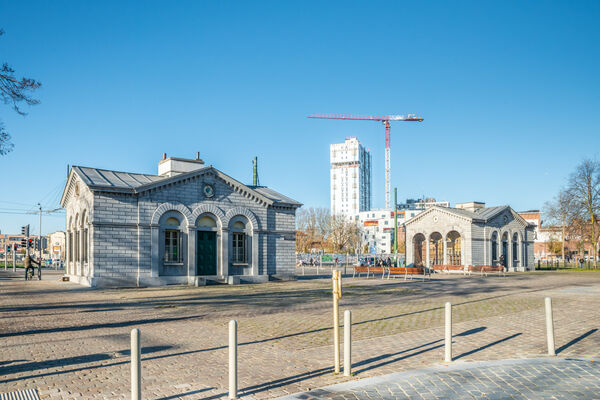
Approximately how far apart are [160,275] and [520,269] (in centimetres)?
3895

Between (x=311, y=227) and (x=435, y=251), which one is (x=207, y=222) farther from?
(x=311, y=227)

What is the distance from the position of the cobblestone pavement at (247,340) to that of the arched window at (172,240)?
874cm

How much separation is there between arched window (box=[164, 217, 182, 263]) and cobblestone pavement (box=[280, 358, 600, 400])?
2212 cm

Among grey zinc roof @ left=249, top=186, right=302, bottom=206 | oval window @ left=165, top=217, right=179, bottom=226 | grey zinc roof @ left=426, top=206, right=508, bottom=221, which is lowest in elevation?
oval window @ left=165, top=217, right=179, bottom=226

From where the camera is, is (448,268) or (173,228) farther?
(448,268)

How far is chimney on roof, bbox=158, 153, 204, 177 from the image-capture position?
3092cm

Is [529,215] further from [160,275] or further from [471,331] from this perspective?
[471,331]

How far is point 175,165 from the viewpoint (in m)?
31.0

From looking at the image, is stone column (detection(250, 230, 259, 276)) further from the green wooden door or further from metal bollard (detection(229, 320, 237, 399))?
metal bollard (detection(229, 320, 237, 399))

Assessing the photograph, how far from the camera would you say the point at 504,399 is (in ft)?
19.9

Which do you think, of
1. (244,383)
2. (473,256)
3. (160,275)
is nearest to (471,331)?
(244,383)

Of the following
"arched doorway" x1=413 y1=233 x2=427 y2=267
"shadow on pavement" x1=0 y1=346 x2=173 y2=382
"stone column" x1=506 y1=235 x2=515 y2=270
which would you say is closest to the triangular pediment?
"shadow on pavement" x1=0 y1=346 x2=173 y2=382

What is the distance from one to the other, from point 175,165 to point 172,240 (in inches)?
219

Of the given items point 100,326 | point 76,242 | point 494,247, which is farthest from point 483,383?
point 494,247
